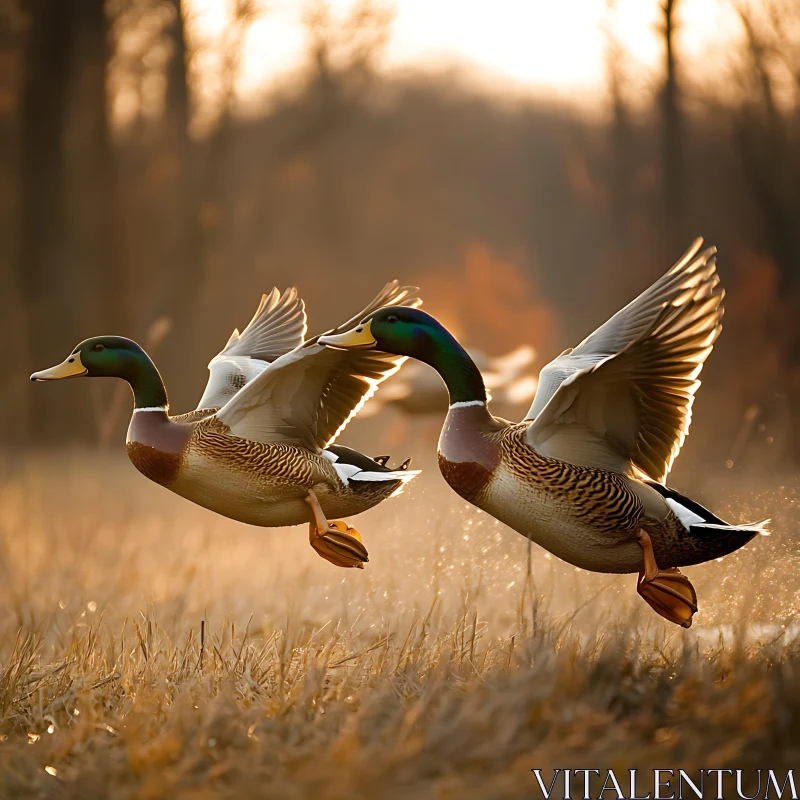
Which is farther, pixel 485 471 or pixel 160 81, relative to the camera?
pixel 160 81

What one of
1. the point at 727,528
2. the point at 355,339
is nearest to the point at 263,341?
the point at 355,339

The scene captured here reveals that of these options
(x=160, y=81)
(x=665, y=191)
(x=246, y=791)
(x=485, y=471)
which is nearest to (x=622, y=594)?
(x=485, y=471)

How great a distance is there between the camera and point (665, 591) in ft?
8.03

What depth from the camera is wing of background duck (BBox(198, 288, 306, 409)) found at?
3.32m

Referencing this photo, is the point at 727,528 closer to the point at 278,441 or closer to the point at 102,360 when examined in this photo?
the point at 278,441

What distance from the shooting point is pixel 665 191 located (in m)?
7.89

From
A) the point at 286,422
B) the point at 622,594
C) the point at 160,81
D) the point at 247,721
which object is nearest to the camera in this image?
the point at 247,721

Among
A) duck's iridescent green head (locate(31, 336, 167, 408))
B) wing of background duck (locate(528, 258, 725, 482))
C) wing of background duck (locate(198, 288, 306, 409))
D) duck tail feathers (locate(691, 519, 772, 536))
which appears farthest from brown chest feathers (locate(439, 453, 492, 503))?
wing of background duck (locate(198, 288, 306, 409))

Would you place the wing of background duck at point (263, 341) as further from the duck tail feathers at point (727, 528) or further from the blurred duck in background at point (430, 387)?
the duck tail feathers at point (727, 528)

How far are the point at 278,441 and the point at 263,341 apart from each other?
82 centimetres

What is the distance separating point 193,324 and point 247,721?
7684 millimetres

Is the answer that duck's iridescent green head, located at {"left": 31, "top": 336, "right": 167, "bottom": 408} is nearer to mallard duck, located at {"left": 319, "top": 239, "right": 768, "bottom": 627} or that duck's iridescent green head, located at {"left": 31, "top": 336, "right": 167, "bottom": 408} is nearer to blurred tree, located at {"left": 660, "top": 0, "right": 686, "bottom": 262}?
mallard duck, located at {"left": 319, "top": 239, "right": 768, "bottom": 627}

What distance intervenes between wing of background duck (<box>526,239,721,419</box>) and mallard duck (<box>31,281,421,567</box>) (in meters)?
0.46

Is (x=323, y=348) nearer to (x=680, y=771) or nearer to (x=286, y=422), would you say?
(x=286, y=422)
